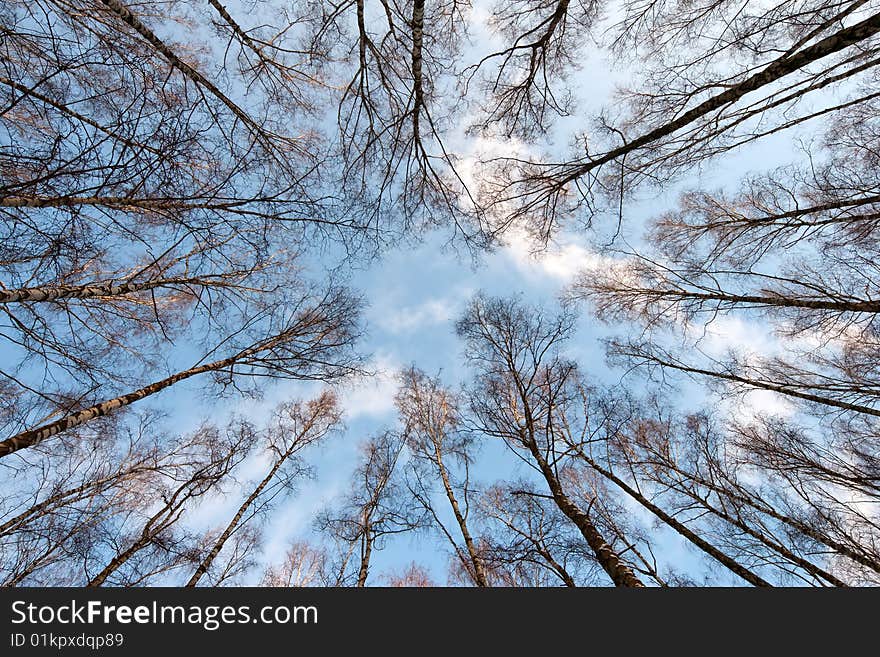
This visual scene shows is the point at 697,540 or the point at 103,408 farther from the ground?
the point at 103,408

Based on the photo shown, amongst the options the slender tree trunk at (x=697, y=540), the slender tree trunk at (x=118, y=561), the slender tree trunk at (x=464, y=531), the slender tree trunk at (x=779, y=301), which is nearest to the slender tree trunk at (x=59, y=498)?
the slender tree trunk at (x=118, y=561)

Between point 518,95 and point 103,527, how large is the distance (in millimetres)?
11017

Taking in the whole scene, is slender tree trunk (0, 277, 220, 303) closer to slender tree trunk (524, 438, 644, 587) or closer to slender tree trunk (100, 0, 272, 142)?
slender tree trunk (100, 0, 272, 142)

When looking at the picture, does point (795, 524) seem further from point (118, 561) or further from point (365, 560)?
point (118, 561)

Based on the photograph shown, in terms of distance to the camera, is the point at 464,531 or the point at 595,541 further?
the point at 464,531

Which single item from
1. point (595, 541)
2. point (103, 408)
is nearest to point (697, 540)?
point (595, 541)

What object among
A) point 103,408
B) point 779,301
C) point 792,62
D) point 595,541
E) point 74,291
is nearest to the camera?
point 792,62

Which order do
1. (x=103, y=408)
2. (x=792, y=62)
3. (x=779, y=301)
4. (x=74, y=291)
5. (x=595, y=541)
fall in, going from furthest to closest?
1. (x=779, y=301)
2. (x=595, y=541)
3. (x=103, y=408)
4. (x=74, y=291)
5. (x=792, y=62)

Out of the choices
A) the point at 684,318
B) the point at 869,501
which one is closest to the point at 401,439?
the point at 684,318

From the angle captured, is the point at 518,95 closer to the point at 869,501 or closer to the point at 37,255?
the point at 37,255

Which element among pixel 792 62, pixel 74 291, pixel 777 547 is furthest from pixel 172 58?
pixel 777 547

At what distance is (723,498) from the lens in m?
6.71

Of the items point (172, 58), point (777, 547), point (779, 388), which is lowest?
point (777, 547)

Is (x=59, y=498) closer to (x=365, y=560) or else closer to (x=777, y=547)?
(x=365, y=560)
